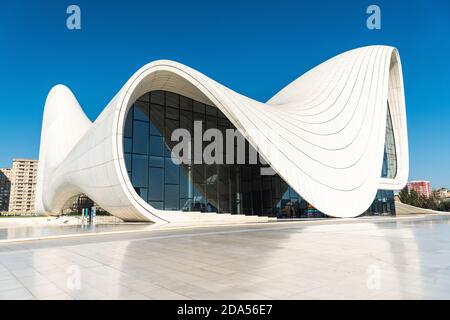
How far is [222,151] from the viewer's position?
82.1 feet

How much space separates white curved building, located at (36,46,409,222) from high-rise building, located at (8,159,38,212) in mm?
84862

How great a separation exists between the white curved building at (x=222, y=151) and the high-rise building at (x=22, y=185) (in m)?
84.9

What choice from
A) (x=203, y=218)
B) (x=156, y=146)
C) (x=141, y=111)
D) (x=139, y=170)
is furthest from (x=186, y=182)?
(x=141, y=111)

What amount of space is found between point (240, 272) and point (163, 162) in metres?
17.0

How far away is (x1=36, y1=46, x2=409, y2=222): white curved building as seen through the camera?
58.4ft

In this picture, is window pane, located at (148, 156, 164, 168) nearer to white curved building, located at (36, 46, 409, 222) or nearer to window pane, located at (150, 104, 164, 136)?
white curved building, located at (36, 46, 409, 222)

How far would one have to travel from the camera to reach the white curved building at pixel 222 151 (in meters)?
17.8

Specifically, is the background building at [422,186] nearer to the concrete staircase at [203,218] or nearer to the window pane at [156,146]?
the concrete staircase at [203,218]

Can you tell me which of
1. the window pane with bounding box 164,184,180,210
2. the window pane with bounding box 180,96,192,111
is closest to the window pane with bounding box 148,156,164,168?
the window pane with bounding box 164,184,180,210

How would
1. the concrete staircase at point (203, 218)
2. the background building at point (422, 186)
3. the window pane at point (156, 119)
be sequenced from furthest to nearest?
the background building at point (422, 186) → the window pane at point (156, 119) → the concrete staircase at point (203, 218)

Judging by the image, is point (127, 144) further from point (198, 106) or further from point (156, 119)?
point (198, 106)

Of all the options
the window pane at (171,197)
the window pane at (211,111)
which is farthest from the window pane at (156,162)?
the window pane at (211,111)

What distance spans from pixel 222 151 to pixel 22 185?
102 m
